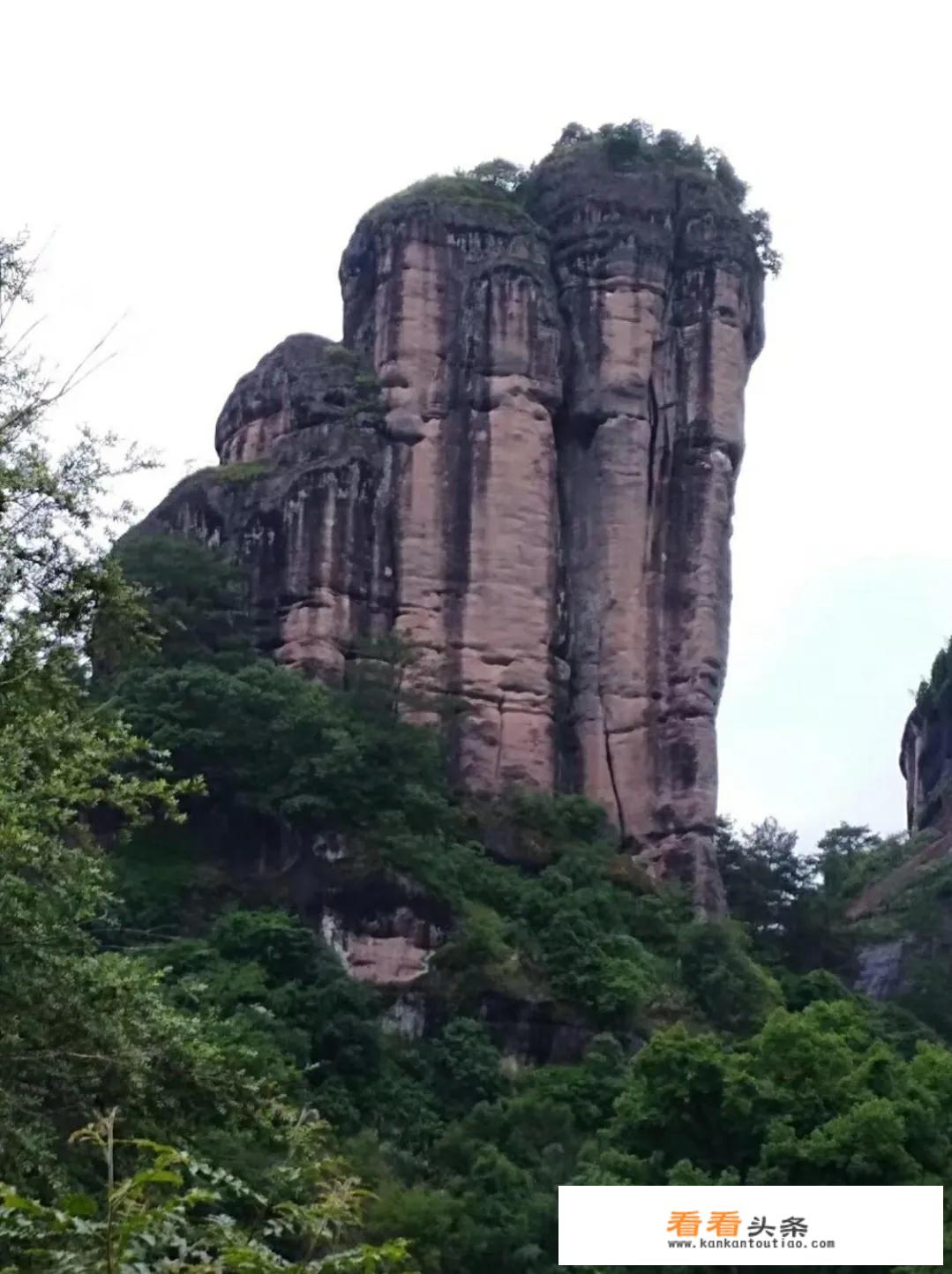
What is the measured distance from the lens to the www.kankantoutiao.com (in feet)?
30.7

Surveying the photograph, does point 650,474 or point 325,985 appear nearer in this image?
point 325,985

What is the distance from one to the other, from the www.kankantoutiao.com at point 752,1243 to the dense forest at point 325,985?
148 centimetres

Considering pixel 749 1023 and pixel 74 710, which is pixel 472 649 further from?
pixel 74 710

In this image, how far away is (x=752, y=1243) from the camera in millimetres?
9578

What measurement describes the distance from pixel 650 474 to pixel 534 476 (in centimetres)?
204

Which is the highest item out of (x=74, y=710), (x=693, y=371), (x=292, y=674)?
(x=693, y=371)

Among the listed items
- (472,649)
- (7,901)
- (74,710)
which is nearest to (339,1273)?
(7,901)

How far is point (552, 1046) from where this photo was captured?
25.7 m

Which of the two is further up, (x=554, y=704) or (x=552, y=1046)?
(x=554, y=704)

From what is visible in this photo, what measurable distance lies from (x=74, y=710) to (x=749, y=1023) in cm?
1915

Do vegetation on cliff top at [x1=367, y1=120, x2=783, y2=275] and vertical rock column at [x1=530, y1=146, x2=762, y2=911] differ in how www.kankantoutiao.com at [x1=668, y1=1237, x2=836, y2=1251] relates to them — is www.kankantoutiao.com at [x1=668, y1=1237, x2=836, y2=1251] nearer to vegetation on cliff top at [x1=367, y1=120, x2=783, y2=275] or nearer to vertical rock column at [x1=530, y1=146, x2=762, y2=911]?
vertical rock column at [x1=530, y1=146, x2=762, y2=911]

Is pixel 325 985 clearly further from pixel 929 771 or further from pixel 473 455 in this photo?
pixel 929 771

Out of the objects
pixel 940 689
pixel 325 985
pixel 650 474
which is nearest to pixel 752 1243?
pixel 325 985
